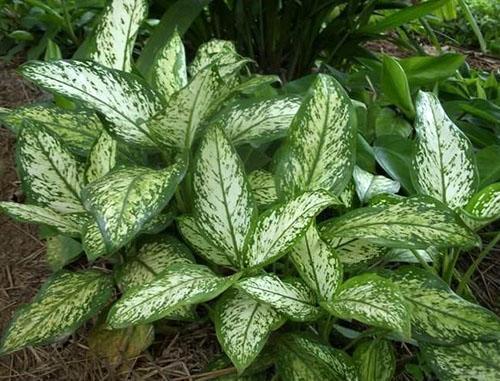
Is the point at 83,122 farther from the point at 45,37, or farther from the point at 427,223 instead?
the point at 45,37

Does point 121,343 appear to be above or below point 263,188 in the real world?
below

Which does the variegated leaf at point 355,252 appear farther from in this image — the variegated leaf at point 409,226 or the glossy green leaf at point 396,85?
the glossy green leaf at point 396,85

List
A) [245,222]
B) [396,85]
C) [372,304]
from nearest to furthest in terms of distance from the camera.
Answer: [372,304] → [245,222] → [396,85]

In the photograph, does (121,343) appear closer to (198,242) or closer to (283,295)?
(198,242)

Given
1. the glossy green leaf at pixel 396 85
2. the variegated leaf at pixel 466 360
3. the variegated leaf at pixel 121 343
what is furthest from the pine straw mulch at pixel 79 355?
the glossy green leaf at pixel 396 85

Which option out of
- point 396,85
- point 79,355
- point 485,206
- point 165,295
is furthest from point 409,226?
point 79,355

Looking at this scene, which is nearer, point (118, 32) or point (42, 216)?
point (42, 216)
